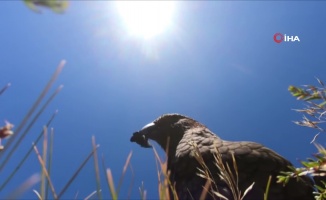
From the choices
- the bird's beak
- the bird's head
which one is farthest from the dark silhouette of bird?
the bird's beak

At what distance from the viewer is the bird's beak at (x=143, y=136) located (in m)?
4.82

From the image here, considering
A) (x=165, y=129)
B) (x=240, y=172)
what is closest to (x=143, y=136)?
(x=165, y=129)

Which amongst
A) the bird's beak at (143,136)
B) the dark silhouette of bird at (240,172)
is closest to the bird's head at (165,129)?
the bird's beak at (143,136)

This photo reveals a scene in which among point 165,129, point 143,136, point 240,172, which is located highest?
point 240,172

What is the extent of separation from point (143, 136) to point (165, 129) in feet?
1.10

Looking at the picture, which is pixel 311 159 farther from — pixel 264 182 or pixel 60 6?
pixel 264 182

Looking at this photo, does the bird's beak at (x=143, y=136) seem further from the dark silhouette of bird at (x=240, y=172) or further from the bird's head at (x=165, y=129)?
the dark silhouette of bird at (x=240, y=172)

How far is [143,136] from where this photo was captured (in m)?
4.88

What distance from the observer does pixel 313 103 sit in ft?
5.43

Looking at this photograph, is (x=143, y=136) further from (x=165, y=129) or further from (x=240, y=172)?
(x=240, y=172)

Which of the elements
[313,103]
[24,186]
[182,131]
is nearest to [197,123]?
[182,131]

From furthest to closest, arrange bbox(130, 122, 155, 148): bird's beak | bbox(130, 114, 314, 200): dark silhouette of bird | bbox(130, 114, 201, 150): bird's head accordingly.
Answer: bbox(130, 122, 155, 148): bird's beak → bbox(130, 114, 201, 150): bird's head → bbox(130, 114, 314, 200): dark silhouette of bird

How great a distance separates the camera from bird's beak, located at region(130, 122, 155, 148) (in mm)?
4820

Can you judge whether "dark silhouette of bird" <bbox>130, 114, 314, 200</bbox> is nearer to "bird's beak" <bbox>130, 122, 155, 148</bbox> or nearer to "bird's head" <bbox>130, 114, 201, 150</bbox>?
"bird's head" <bbox>130, 114, 201, 150</bbox>
